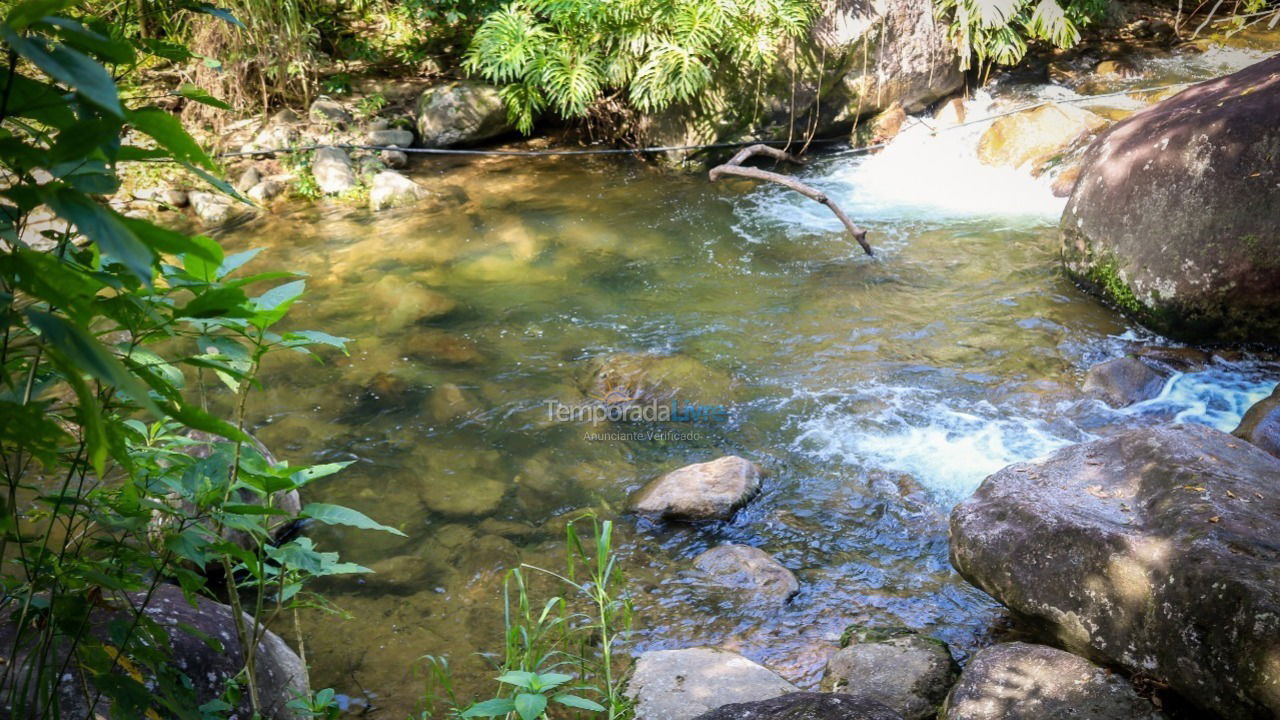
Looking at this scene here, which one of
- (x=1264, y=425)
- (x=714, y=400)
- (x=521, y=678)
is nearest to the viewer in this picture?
(x=521, y=678)

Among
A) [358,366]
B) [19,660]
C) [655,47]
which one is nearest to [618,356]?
[358,366]

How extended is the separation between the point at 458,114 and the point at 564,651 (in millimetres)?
7379

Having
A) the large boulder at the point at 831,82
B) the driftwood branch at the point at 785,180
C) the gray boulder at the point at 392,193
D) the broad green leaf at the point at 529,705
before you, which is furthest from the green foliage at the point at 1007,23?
the broad green leaf at the point at 529,705

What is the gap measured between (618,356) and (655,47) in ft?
14.5

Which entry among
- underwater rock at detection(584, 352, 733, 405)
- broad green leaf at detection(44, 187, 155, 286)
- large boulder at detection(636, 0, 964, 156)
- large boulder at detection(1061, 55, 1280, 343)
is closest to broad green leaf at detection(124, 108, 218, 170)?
broad green leaf at detection(44, 187, 155, 286)

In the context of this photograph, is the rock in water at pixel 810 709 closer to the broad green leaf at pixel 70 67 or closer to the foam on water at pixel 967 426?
the broad green leaf at pixel 70 67

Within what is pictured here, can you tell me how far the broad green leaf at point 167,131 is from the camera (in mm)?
977

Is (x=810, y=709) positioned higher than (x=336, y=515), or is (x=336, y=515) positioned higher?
(x=336, y=515)

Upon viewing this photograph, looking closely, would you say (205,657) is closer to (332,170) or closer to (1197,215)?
(1197,215)

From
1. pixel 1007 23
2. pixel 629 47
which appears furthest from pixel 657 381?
pixel 1007 23

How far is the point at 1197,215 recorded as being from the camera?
5078mm

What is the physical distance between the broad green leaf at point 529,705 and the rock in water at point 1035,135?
7575mm

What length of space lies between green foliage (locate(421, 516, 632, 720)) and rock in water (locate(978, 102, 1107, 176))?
20.1ft

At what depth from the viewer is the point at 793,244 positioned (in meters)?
7.11
